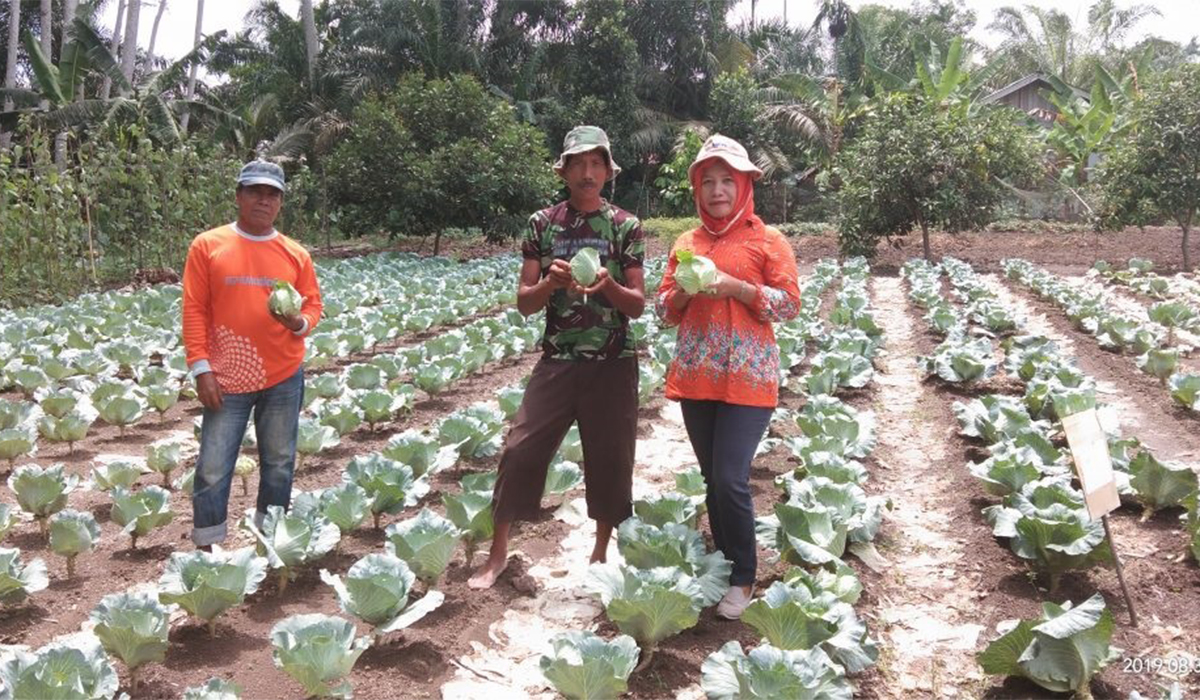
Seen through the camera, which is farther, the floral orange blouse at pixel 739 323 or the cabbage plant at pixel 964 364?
the cabbage plant at pixel 964 364

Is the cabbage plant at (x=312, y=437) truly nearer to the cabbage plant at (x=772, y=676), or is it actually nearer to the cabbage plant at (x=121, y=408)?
the cabbage plant at (x=121, y=408)

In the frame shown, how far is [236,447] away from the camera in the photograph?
3627mm

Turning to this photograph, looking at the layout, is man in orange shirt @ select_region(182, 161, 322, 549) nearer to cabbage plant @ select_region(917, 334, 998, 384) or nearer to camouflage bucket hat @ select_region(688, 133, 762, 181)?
camouflage bucket hat @ select_region(688, 133, 762, 181)

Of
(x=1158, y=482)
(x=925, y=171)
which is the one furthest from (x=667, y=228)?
(x=1158, y=482)

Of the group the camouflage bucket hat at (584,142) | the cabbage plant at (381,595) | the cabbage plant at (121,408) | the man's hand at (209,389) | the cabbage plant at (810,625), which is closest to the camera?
the cabbage plant at (810,625)

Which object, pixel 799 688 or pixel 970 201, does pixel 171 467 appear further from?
pixel 970 201

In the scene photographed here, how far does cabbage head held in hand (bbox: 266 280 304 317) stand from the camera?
138 inches

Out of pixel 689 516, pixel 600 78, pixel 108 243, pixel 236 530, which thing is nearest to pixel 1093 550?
pixel 689 516

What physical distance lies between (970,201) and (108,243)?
1566 centimetres

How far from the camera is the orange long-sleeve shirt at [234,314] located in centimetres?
351

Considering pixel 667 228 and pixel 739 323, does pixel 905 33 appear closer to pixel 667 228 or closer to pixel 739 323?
pixel 667 228

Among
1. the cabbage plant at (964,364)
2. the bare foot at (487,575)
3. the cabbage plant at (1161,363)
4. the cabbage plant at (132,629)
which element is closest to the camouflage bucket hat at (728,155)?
the bare foot at (487,575)

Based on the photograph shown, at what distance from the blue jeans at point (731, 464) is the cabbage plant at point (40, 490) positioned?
287 cm

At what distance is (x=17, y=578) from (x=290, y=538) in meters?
→ 0.92
